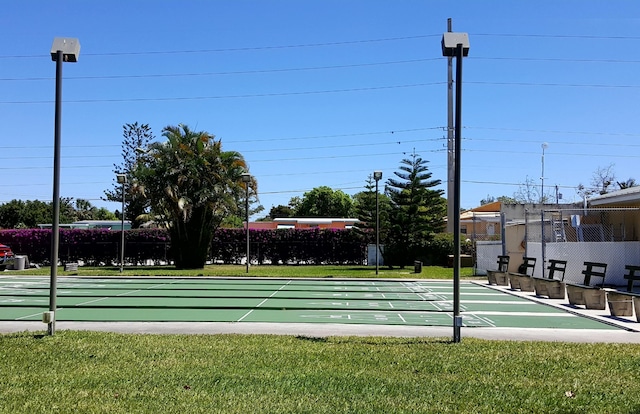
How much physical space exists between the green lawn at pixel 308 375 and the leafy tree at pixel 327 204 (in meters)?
90.2

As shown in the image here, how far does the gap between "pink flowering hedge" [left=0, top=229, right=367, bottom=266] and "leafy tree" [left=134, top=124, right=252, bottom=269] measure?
5.70 meters

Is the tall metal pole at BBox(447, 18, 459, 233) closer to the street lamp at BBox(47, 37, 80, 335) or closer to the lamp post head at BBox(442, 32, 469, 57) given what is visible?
the lamp post head at BBox(442, 32, 469, 57)

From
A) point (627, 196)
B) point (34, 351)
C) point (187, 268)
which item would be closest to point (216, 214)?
point (187, 268)

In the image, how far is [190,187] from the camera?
35625 millimetres

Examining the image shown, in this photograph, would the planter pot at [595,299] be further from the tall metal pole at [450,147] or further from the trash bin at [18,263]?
the trash bin at [18,263]

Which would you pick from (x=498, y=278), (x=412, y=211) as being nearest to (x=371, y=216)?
(x=412, y=211)

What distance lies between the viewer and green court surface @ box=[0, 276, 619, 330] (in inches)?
531

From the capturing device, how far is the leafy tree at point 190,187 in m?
35.4

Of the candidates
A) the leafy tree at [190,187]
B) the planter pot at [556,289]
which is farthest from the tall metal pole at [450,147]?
the planter pot at [556,289]

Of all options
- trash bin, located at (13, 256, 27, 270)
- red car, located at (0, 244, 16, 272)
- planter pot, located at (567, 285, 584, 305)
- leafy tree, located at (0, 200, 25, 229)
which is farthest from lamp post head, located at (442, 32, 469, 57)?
leafy tree, located at (0, 200, 25, 229)

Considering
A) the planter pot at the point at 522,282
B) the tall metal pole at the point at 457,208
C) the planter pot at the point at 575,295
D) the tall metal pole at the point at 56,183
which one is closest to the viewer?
the tall metal pole at the point at 457,208

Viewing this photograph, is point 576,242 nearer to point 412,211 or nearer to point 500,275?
point 500,275

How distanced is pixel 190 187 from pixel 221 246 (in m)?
8.02

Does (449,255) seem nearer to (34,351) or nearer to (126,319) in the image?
(126,319)
